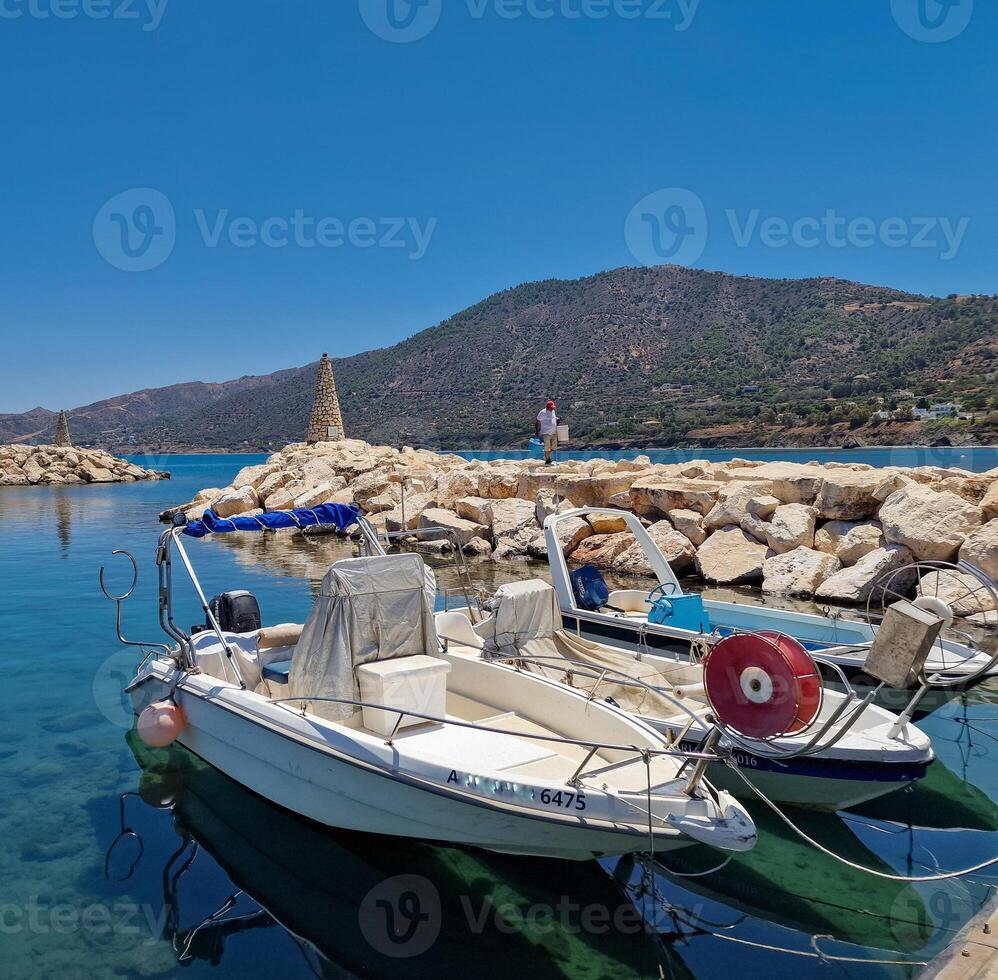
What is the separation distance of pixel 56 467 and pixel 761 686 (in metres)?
77.9

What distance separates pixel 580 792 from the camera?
506 centimetres

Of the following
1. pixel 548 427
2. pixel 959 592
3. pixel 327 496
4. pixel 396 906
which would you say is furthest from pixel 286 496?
pixel 396 906

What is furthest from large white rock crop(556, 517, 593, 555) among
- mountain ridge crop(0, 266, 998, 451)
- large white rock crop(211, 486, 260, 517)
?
mountain ridge crop(0, 266, 998, 451)

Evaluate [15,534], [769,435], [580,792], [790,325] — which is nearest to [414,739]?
[580,792]

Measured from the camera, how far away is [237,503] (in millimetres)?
31281

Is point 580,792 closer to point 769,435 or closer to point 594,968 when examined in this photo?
point 594,968

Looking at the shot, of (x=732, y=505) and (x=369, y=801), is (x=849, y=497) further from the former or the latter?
(x=369, y=801)

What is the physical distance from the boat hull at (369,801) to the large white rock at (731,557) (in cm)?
1165

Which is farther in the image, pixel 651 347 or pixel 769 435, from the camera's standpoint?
pixel 651 347

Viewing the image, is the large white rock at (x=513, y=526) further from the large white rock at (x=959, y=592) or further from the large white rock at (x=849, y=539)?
the large white rock at (x=959, y=592)

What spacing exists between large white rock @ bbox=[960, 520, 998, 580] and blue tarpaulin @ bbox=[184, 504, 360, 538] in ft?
31.7

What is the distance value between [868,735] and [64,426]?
9765cm

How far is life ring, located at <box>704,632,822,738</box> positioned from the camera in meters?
5.00

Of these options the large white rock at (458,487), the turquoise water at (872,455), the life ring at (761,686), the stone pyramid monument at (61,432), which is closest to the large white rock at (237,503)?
the large white rock at (458,487)
